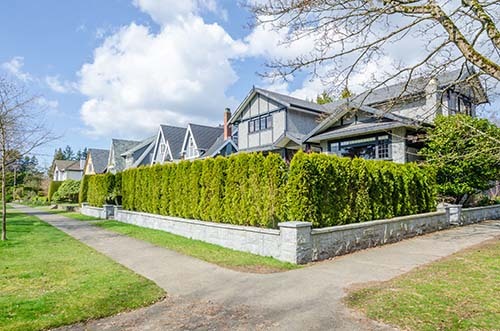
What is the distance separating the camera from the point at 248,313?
485 centimetres

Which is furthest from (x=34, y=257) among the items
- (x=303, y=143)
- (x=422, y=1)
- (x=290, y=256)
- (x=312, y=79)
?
(x=303, y=143)

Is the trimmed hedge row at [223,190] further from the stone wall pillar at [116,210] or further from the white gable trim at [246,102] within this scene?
the white gable trim at [246,102]

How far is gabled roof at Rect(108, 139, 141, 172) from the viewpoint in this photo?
4328 cm

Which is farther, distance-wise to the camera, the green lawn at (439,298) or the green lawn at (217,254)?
the green lawn at (217,254)

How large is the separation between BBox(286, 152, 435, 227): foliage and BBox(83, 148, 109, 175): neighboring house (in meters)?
45.5

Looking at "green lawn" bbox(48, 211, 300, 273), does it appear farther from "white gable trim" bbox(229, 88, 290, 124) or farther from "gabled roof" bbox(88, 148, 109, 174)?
"gabled roof" bbox(88, 148, 109, 174)

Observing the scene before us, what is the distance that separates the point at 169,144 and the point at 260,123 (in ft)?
42.2


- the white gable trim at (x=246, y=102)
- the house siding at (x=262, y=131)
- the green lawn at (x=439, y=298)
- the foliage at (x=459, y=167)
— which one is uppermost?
the white gable trim at (x=246, y=102)

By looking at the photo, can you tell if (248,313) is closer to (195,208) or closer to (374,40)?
(374,40)

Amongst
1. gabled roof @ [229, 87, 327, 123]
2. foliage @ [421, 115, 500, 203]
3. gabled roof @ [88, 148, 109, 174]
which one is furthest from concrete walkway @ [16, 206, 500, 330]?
gabled roof @ [88, 148, 109, 174]

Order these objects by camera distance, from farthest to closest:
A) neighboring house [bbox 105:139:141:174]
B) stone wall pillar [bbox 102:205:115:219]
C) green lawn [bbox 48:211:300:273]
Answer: neighboring house [bbox 105:139:141:174] → stone wall pillar [bbox 102:205:115:219] → green lawn [bbox 48:211:300:273]

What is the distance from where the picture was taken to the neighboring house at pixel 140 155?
40125mm

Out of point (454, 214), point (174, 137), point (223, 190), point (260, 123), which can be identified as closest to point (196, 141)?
point (174, 137)

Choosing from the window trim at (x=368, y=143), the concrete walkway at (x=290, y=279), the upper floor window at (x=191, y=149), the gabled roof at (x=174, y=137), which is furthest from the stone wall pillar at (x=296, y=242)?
the gabled roof at (x=174, y=137)
